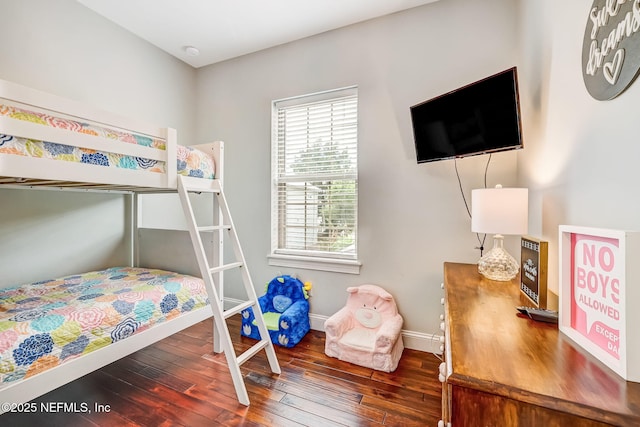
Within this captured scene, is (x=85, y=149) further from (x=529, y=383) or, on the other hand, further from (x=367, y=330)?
(x=367, y=330)

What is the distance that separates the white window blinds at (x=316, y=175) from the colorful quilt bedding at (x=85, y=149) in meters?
0.97

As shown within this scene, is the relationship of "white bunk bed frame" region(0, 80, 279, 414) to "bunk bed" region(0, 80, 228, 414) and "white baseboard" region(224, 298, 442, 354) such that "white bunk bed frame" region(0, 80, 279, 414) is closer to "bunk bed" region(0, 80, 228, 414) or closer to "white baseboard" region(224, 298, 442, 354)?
"bunk bed" region(0, 80, 228, 414)

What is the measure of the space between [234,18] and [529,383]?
→ 2.89 metres

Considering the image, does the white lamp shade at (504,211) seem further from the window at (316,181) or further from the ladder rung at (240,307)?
the ladder rung at (240,307)

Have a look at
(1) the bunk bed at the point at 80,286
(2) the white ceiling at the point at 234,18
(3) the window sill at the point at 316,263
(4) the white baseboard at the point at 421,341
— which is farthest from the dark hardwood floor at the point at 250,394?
(2) the white ceiling at the point at 234,18

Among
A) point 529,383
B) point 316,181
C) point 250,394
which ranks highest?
point 316,181

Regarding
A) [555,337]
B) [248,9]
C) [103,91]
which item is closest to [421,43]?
[248,9]

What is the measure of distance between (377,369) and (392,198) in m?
1.28

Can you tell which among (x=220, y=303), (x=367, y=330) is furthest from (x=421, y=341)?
(x=220, y=303)

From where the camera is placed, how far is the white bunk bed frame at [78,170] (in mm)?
1077

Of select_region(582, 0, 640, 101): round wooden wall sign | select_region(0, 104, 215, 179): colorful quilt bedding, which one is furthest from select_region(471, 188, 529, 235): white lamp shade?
select_region(0, 104, 215, 179): colorful quilt bedding

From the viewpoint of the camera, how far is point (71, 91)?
84.0 inches

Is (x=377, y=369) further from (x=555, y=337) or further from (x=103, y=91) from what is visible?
(x=103, y=91)

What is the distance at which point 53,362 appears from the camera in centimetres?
116
